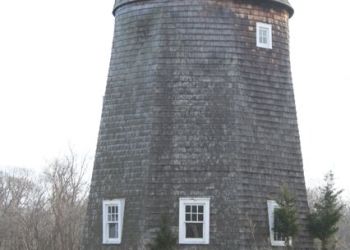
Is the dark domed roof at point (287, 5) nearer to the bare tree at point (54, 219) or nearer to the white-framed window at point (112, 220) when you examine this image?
the white-framed window at point (112, 220)

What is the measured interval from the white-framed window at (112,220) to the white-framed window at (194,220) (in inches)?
73.5

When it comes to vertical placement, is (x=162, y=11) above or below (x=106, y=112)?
above

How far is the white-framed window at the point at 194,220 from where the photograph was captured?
22.8m

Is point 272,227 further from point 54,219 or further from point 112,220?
point 54,219

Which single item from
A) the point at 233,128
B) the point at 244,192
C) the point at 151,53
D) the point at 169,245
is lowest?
the point at 169,245

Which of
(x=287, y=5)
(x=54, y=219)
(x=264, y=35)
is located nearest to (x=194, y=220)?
(x=264, y=35)

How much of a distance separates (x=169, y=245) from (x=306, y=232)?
15.2 feet

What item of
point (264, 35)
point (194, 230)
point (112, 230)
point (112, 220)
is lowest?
point (194, 230)

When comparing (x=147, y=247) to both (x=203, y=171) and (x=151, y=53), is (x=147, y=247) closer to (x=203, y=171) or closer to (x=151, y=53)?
(x=203, y=171)

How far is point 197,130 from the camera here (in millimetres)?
23500

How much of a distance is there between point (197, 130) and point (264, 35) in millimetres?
3860

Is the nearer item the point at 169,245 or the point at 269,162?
the point at 169,245

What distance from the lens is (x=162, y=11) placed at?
80.3 ft

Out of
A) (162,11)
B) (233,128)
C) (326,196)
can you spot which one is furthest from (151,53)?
(326,196)
